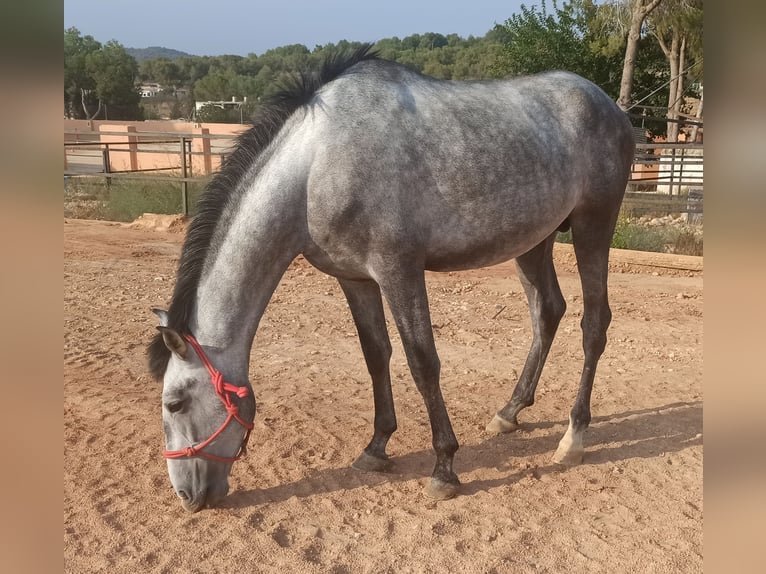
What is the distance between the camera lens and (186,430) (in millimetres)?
3201

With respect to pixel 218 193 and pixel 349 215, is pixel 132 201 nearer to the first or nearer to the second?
pixel 218 193

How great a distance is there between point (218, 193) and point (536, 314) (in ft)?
7.27

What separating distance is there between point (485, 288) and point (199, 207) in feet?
17.7

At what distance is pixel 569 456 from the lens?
409 cm

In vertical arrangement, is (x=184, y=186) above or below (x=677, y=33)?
below

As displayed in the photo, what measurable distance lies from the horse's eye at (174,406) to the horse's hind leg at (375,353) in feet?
3.56

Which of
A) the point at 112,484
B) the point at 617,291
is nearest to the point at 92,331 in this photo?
the point at 112,484

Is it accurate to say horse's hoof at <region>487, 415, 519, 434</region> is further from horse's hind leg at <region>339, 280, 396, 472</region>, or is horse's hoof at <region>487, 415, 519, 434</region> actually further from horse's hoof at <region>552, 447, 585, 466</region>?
horse's hind leg at <region>339, 280, 396, 472</region>

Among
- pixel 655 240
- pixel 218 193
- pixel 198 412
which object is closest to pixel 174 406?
pixel 198 412

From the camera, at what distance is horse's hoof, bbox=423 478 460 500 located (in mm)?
3666

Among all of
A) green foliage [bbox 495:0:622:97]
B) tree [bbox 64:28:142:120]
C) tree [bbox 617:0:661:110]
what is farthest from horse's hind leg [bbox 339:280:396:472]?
tree [bbox 64:28:142:120]

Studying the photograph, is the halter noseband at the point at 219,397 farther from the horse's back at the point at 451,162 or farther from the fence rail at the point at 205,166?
the fence rail at the point at 205,166

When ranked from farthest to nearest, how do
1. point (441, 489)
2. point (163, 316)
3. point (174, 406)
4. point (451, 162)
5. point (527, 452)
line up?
point (527, 452) < point (441, 489) < point (451, 162) < point (163, 316) < point (174, 406)

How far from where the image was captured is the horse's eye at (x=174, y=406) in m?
3.15
